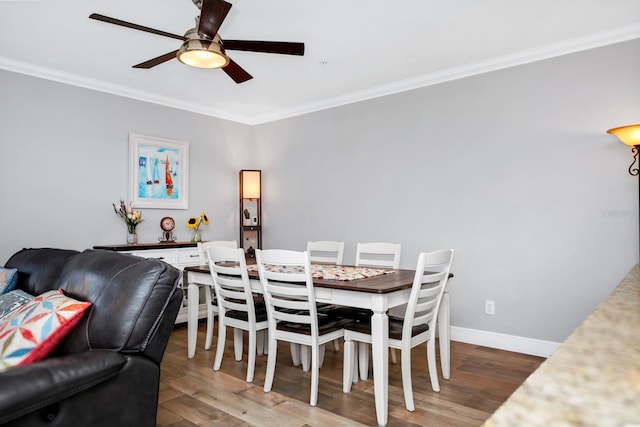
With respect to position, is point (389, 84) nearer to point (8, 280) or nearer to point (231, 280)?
point (231, 280)

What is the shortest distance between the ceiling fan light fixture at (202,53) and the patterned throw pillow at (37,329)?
1434 millimetres

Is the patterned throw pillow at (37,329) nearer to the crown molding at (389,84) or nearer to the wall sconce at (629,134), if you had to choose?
the crown molding at (389,84)

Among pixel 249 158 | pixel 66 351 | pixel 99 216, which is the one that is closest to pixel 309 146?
pixel 249 158

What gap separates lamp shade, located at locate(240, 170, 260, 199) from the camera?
210 inches

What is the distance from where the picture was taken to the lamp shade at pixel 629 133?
272 cm

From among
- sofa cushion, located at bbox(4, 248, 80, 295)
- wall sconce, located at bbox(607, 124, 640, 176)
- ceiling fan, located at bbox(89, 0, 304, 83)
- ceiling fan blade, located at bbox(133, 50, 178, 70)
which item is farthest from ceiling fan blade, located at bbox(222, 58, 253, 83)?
wall sconce, located at bbox(607, 124, 640, 176)

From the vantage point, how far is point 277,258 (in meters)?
2.52

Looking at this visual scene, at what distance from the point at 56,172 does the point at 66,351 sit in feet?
9.41


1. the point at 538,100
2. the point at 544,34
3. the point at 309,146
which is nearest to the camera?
the point at 544,34

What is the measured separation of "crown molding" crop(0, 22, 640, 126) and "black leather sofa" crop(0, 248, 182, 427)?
2737 mm

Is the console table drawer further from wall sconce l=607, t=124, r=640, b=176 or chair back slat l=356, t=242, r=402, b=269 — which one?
wall sconce l=607, t=124, r=640, b=176

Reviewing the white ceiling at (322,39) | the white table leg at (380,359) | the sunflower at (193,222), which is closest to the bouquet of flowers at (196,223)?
the sunflower at (193,222)

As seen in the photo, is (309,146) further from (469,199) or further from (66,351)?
(66,351)

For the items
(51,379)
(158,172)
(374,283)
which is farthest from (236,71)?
(158,172)
